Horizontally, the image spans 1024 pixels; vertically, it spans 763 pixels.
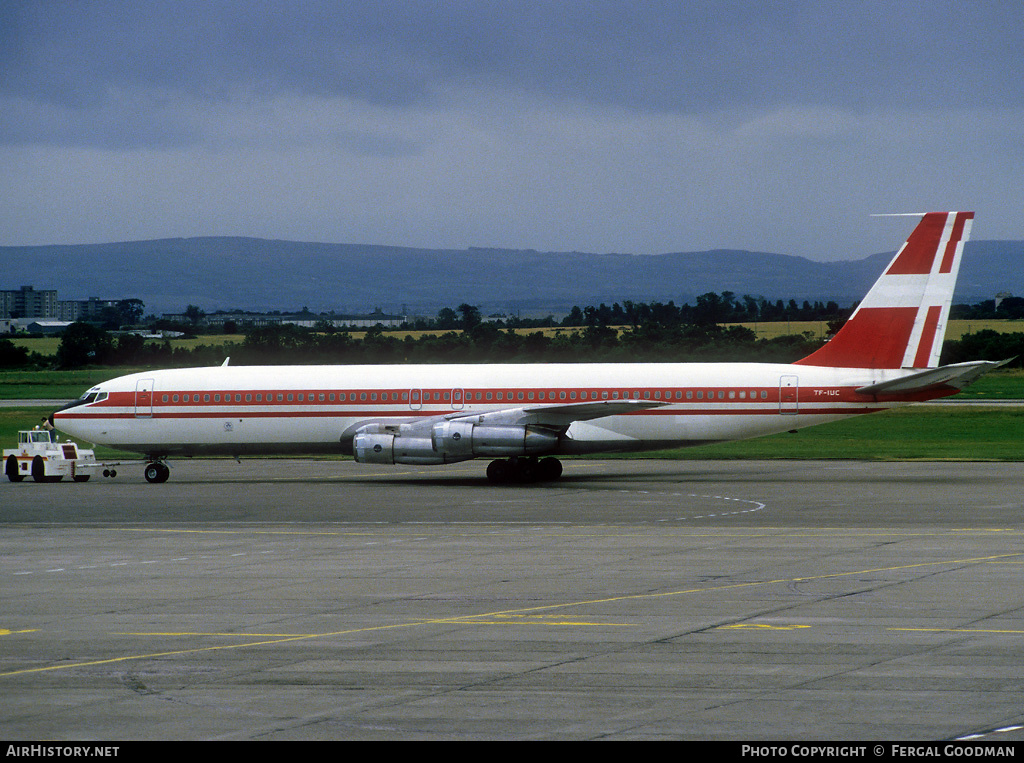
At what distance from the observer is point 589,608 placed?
17.4 meters

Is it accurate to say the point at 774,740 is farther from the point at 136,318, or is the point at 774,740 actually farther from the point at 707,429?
the point at 136,318

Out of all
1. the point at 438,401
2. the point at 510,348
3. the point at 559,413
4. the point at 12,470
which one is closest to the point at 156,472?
the point at 12,470

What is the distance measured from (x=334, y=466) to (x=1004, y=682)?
40.1m

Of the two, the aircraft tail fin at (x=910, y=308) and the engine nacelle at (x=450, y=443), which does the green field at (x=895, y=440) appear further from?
the engine nacelle at (x=450, y=443)

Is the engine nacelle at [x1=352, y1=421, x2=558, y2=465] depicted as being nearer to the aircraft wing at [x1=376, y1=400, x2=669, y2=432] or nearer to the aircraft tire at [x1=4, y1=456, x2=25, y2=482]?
the aircraft wing at [x1=376, y1=400, x2=669, y2=432]

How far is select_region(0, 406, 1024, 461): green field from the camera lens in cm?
5194

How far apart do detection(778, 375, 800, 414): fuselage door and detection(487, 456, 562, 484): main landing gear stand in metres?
7.70

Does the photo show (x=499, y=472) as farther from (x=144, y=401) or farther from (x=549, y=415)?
(x=144, y=401)

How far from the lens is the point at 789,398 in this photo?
40844 millimetres

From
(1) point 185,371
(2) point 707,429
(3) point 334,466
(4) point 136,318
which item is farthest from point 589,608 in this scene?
(4) point 136,318

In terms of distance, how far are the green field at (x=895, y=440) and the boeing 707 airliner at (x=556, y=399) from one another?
9.37m

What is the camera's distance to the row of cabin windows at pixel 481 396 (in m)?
41.2

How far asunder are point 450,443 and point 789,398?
11.2 meters

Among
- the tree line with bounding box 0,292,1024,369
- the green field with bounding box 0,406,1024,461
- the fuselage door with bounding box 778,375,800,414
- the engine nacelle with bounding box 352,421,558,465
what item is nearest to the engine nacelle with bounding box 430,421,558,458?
the engine nacelle with bounding box 352,421,558,465
